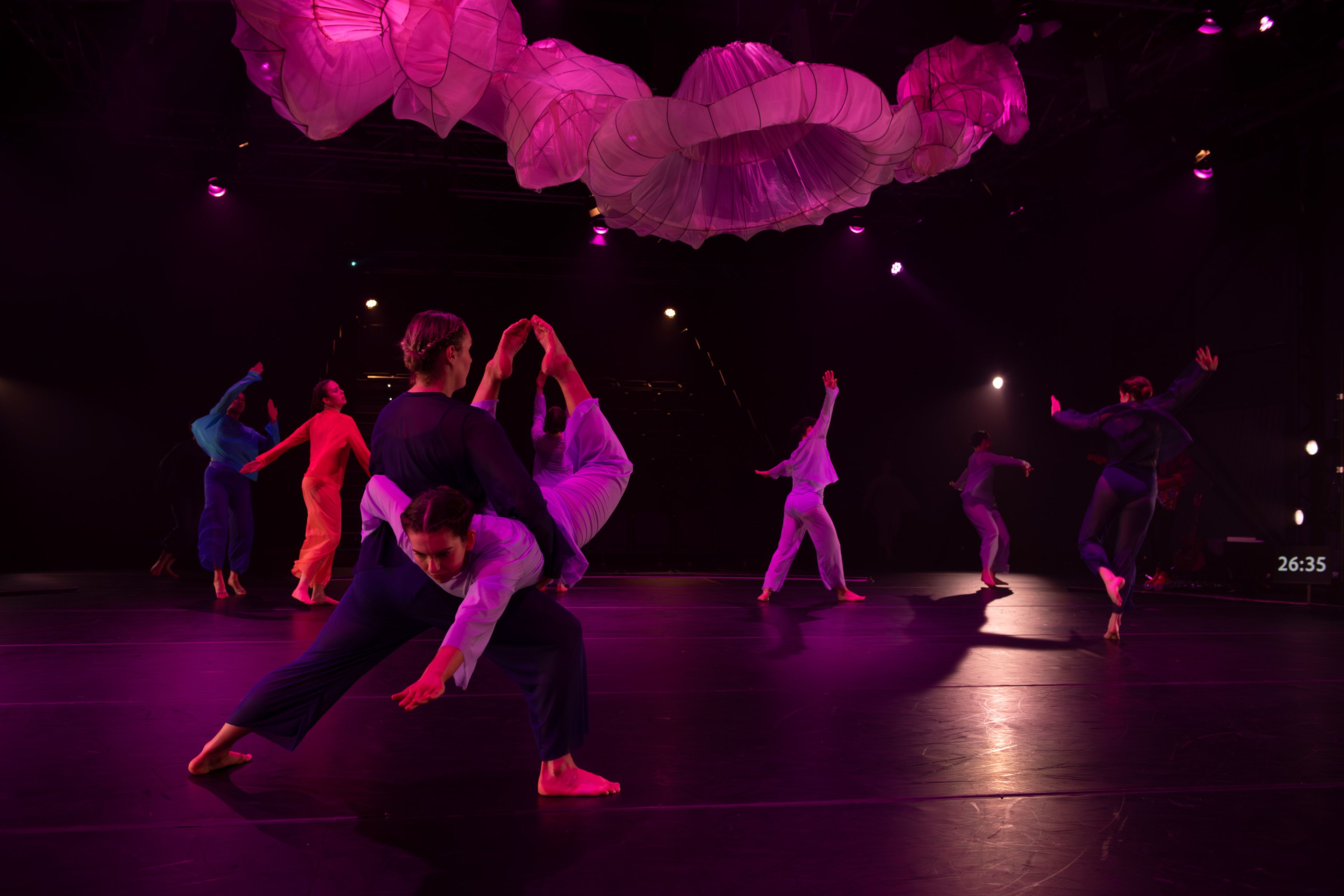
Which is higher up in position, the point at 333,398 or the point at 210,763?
the point at 333,398

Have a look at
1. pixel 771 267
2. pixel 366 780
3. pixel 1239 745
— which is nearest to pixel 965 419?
pixel 771 267

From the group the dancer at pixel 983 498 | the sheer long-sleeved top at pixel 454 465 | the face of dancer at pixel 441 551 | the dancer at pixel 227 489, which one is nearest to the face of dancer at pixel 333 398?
the dancer at pixel 227 489

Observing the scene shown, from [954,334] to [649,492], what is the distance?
21.5 ft

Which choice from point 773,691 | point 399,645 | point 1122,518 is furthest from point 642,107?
point 1122,518

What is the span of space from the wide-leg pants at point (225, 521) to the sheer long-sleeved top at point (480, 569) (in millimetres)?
6658

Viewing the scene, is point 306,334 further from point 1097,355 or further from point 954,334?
point 1097,355

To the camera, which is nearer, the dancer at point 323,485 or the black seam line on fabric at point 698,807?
the black seam line on fabric at point 698,807

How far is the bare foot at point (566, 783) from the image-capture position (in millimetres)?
2803

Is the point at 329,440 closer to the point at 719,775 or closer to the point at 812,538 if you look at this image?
the point at 812,538

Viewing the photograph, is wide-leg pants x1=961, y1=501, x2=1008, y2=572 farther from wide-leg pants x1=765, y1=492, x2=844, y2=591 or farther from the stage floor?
the stage floor

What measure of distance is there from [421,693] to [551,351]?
1.30 meters

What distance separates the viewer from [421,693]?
2.20 m

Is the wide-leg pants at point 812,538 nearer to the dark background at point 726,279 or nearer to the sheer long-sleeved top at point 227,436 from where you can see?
the dark background at point 726,279

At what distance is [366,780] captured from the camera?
9.77 feet
